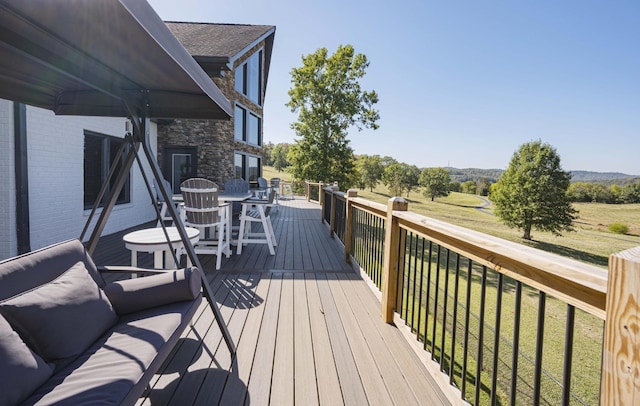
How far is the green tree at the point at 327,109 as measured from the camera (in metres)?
19.7

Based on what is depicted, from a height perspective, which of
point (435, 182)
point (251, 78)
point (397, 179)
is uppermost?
point (251, 78)

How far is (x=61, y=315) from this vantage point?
4.78 ft

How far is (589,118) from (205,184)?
200 feet

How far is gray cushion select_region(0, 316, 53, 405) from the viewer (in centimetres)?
110

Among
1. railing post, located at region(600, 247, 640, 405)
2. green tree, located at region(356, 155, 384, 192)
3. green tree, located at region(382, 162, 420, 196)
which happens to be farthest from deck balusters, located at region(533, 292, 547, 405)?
green tree, located at region(356, 155, 384, 192)

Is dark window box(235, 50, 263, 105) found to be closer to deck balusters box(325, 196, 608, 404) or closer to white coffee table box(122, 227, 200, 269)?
deck balusters box(325, 196, 608, 404)

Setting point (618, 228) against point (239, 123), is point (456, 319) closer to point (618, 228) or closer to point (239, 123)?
point (239, 123)

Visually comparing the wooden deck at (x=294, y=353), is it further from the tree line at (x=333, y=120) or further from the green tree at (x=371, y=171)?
the green tree at (x=371, y=171)

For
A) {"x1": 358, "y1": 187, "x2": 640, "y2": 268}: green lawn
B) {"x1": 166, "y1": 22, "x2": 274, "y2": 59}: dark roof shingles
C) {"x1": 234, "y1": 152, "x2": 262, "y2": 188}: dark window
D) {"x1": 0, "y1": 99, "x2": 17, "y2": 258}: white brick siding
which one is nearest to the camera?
{"x1": 0, "y1": 99, "x2": 17, "y2": 258}: white brick siding

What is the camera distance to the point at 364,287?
359cm

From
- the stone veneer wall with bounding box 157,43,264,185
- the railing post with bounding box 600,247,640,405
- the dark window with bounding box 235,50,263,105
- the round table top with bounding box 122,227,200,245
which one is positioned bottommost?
the round table top with bounding box 122,227,200,245

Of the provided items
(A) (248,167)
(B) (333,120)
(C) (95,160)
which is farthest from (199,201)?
(B) (333,120)

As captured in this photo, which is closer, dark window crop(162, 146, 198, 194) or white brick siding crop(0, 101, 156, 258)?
white brick siding crop(0, 101, 156, 258)

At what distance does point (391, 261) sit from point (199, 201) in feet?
8.71
